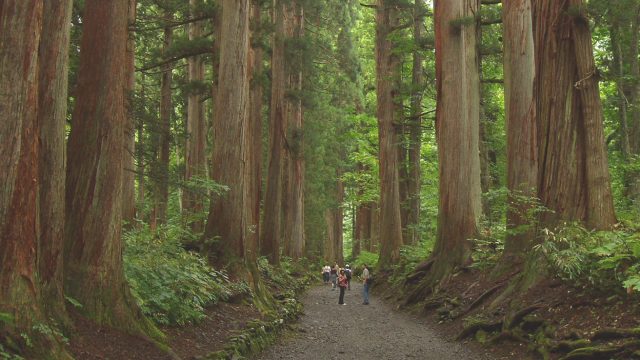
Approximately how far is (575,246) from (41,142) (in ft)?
21.4

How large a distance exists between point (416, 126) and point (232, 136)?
1044cm

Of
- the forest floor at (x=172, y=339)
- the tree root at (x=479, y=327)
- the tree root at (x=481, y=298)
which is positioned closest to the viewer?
the forest floor at (x=172, y=339)

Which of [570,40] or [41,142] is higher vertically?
[570,40]

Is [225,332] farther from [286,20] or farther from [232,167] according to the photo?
[286,20]

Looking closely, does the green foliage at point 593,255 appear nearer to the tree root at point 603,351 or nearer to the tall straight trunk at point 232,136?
the tree root at point 603,351

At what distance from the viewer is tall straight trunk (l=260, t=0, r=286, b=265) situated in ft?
65.4

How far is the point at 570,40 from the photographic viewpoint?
8.43m

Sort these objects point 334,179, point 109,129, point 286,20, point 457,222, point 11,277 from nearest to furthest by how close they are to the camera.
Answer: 1. point 11,277
2. point 109,129
3. point 457,222
4. point 286,20
5. point 334,179

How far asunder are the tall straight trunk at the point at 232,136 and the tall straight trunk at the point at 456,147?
192 inches

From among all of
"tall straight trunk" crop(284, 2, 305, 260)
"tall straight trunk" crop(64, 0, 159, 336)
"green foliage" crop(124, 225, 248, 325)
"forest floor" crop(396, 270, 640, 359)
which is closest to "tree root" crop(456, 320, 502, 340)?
"forest floor" crop(396, 270, 640, 359)

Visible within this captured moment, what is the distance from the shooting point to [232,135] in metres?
12.0

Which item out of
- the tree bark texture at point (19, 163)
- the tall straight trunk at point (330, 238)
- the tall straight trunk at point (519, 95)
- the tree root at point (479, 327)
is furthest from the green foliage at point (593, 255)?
the tall straight trunk at point (330, 238)

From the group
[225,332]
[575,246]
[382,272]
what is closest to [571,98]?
[575,246]

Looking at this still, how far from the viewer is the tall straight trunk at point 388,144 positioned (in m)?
20.1
